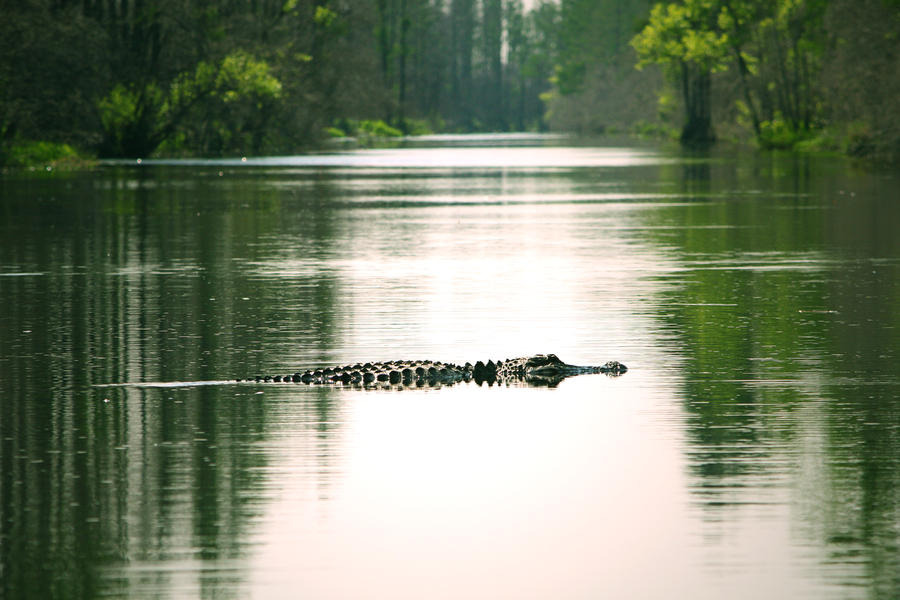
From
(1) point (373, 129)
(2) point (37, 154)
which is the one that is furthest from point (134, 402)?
(1) point (373, 129)

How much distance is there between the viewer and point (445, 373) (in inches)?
458

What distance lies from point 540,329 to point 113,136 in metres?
56.6

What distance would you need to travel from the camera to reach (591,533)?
714 centimetres

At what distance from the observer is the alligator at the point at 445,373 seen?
37.8 ft

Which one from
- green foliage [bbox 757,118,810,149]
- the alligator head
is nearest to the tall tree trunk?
green foliage [bbox 757,118,810,149]

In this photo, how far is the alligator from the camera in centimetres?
1151

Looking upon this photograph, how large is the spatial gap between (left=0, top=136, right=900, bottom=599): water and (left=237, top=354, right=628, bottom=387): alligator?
20 centimetres

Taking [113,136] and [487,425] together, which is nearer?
[487,425]

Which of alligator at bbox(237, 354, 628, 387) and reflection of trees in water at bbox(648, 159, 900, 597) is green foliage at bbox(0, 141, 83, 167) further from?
alligator at bbox(237, 354, 628, 387)

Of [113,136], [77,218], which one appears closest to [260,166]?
[113,136]

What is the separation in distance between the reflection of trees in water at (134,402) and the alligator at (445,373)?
2.34 feet

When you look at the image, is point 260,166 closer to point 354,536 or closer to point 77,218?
point 77,218

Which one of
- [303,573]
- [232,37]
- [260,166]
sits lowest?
[303,573]

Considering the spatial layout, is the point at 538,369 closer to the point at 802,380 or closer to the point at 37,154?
the point at 802,380
